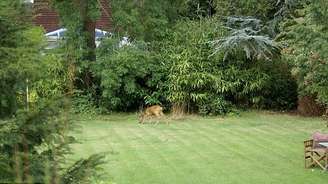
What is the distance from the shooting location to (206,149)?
582 inches

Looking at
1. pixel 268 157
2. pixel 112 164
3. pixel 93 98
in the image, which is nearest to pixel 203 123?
pixel 93 98

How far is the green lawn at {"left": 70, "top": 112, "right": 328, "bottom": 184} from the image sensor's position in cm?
1148

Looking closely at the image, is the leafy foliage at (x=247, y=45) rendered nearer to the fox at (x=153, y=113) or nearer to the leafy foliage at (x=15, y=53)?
the fox at (x=153, y=113)

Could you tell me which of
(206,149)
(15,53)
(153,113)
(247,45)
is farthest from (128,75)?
(15,53)

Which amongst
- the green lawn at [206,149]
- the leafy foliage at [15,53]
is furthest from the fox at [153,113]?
the leafy foliage at [15,53]

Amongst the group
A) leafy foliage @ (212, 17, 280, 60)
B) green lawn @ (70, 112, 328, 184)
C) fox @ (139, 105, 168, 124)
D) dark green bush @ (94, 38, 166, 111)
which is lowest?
green lawn @ (70, 112, 328, 184)

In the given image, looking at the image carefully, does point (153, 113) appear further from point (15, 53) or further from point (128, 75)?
point (15, 53)

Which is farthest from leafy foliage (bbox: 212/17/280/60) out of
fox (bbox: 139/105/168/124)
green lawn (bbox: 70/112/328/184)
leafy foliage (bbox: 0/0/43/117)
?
leafy foliage (bbox: 0/0/43/117)

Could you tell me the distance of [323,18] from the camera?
33.7ft

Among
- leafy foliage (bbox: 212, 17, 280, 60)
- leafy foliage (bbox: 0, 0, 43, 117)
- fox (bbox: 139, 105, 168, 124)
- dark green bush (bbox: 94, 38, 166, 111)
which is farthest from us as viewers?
leafy foliage (bbox: 212, 17, 280, 60)

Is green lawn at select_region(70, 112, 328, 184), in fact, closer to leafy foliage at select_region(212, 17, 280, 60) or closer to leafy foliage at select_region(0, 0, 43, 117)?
leafy foliage at select_region(212, 17, 280, 60)

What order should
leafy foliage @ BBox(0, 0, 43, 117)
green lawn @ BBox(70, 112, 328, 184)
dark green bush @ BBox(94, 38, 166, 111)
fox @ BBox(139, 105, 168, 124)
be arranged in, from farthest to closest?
dark green bush @ BBox(94, 38, 166, 111)
fox @ BBox(139, 105, 168, 124)
green lawn @ BBox(70, 112, 328, 184)
leafy foliage @ BBox(0, 0, 43, 117)

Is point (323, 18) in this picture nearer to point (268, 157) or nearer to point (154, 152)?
point (268, 157)

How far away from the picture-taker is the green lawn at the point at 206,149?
1148cm
